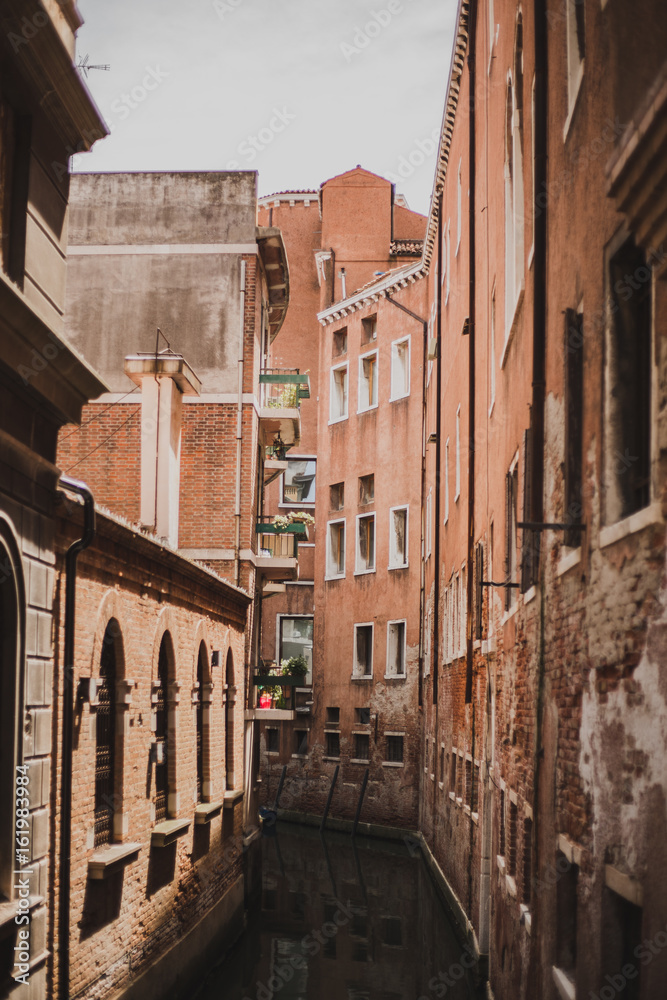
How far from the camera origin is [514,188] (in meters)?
11.6

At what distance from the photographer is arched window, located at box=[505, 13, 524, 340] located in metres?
11.2

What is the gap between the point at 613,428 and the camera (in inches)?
250

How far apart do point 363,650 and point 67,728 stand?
965 inches

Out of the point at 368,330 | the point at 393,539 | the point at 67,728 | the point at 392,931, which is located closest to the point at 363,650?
the point at 393,539

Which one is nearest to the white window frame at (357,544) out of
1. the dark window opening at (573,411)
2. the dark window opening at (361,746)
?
the dark window opening at (361,746)

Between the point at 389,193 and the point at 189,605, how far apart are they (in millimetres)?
28024

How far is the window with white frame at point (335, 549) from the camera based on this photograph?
115 feet

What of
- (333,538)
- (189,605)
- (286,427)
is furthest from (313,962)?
(333,538)

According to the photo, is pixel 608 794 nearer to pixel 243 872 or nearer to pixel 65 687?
pixel 65 687

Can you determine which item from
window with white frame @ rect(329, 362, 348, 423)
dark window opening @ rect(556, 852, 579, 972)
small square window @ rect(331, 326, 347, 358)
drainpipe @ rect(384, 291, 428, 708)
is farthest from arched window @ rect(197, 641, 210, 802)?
small square window @ rect(331, 326, 347, 358)

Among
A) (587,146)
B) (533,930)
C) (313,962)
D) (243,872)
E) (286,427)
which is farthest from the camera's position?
(286,427)

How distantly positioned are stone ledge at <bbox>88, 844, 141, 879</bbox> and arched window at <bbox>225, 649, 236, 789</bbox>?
6.48m

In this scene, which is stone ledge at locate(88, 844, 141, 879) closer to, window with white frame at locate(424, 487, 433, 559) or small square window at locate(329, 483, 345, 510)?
window with white frame at locate(424, 487, 433, 559)

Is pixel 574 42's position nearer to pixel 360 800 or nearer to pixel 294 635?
pixel 360 800
